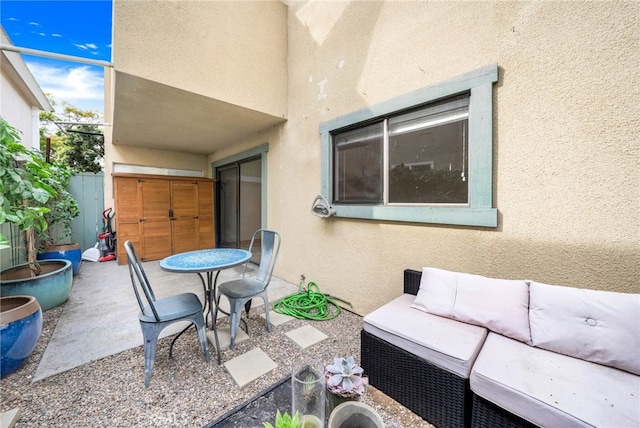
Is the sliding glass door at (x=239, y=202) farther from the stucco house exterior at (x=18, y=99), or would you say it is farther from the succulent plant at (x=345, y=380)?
the succulent plant at (x=345, y=380)

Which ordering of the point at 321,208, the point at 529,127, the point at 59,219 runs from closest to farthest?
the point at 529,127 → the point at 321,208 → the point at 59,219

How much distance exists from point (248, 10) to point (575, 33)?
12.3 feet

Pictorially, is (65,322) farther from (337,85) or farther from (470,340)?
(337,85)

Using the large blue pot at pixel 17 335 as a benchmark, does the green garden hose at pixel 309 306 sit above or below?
below

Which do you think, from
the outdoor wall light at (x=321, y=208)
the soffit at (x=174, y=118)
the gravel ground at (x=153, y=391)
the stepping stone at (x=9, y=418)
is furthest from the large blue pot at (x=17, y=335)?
the outdoor wall light at (x=321, y=208)

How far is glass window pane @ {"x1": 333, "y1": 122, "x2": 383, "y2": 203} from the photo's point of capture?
2.83 m

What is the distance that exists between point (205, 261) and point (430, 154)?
2.43 metres

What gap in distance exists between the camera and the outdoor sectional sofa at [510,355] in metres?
1.10

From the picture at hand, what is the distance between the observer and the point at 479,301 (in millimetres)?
1744

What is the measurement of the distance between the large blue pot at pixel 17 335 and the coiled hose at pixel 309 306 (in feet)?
6.91

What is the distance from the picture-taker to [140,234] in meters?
5.20

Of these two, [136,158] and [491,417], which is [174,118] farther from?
[491,417]

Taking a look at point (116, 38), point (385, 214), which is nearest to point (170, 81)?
point (116, 38)

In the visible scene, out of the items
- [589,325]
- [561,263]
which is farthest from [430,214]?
[589,325]
